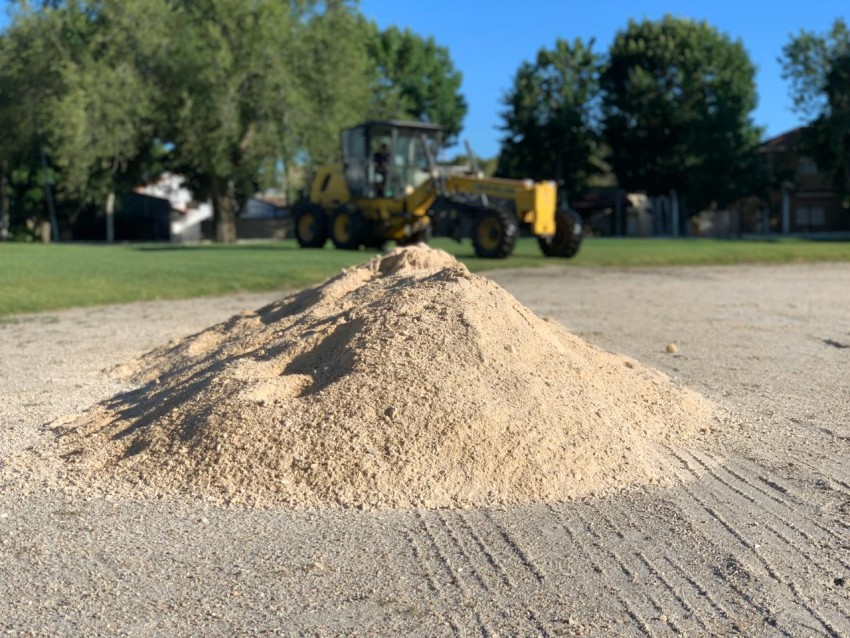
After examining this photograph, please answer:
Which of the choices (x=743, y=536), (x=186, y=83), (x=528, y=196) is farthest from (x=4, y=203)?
(x=743, y=536)

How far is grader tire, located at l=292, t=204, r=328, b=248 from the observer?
30.8m

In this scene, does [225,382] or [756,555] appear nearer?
[756,555]

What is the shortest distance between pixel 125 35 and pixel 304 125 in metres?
8.82

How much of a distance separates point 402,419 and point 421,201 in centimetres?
2176

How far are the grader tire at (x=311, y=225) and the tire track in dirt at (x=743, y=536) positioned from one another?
84.2 ft

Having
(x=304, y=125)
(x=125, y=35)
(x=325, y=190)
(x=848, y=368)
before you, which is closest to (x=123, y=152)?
(x=125, y=35)

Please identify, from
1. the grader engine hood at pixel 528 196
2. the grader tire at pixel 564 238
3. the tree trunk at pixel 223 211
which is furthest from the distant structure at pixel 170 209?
the grader tire at pixel 564 238

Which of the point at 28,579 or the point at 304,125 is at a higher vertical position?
the point at 304,125

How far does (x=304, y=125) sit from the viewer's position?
41.1 m

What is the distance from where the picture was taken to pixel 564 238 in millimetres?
25953

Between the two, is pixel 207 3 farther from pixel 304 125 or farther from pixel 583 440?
pixel 583 440

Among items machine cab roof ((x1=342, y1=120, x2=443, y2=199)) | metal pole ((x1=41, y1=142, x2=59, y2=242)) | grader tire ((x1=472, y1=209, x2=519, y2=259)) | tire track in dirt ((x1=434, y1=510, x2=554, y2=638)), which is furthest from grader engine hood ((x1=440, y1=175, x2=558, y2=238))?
metal pole ((x1=41, y1=142, x2=59, y2=242))

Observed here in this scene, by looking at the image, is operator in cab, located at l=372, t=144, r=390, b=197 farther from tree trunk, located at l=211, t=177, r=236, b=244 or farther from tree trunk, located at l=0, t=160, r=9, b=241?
tree trunk, located at l=0, t=160, r=9, b=241

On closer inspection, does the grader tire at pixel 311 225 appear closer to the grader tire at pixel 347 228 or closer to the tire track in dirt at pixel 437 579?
the grader tire at pixel 347 228
